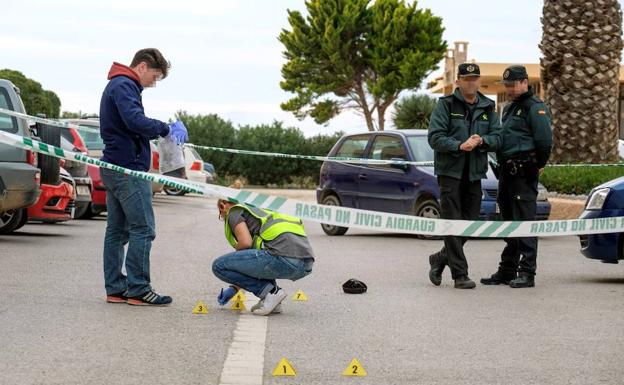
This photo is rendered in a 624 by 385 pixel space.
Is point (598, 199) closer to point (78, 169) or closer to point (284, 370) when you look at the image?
point (284, 370)

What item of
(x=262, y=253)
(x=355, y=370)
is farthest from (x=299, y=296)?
(x=355, y=370)

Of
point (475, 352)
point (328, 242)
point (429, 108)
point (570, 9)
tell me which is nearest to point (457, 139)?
point (475, 352)

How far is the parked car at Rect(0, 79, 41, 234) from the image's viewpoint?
1394 centimetres

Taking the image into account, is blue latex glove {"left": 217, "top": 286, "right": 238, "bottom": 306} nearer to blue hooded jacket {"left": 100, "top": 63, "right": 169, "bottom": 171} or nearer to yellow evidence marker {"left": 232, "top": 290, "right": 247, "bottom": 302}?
yellow evidence marker {"left": 232, "top": 290, "right": 247, "bottom": 302}

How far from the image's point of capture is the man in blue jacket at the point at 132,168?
930 centimetres

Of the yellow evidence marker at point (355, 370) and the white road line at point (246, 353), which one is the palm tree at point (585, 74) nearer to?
the white road line at point (246, 353)

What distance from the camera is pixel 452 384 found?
21.0ft

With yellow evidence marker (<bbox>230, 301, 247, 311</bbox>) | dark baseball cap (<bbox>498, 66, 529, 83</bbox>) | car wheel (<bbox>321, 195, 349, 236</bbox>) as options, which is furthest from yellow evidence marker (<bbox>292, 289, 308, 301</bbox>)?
car wheel (<bbox>321, 195, 349, 236</bbox>)

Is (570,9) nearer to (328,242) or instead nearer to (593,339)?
(328,242)

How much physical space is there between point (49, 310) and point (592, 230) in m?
4.52

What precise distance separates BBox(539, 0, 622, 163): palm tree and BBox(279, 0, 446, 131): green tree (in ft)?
139

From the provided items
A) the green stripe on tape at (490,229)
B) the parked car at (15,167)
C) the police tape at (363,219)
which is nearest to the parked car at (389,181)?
the parked car at (15,167)

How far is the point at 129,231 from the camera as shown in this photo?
9.47 meters

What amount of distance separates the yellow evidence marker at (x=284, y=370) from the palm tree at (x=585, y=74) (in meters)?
16.7
